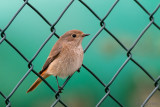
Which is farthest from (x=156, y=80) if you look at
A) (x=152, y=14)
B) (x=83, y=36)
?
(x=83, y=36)

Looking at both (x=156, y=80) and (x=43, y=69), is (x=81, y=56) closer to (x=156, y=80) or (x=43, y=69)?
(x=43, y=69)

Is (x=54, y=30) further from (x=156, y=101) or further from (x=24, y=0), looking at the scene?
(x=156, y=101)

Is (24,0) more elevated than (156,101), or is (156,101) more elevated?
(156,101)

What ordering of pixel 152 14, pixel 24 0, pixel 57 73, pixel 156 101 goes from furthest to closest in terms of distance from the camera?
pixel 156 101 < pixel 57 73 < pixel 152 14 < pixel 24 0

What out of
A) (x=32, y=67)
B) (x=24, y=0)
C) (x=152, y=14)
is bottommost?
(x=32, y=67)

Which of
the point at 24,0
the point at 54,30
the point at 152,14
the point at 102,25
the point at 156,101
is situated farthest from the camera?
the point at 156,101

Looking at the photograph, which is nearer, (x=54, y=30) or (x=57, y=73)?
(x=54, y=30)
